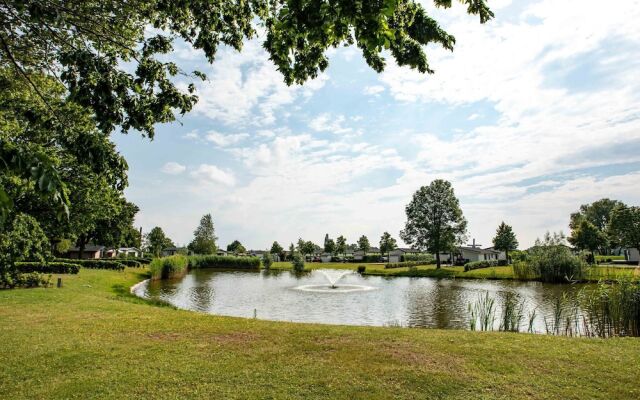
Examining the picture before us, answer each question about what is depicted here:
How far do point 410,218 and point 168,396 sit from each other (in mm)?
62311

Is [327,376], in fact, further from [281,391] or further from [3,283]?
[3,283]

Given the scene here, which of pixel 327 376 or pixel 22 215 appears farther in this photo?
pixel 22 215

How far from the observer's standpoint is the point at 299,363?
918 cm

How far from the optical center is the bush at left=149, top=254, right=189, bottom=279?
153 feet

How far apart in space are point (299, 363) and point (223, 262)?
68.1 metres

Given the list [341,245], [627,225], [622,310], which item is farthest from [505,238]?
[622,310]

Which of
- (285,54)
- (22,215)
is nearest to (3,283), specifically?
(22,215)

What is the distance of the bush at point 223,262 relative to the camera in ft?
234

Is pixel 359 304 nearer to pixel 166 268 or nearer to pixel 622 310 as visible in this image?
pixel 622 310

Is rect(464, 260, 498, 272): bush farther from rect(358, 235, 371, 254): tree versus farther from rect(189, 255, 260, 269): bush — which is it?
rect(358, 235, 371, 254): tree

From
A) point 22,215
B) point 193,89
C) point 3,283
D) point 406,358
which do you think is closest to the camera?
point 193,89

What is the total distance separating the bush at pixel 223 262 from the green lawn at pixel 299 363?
191 ft

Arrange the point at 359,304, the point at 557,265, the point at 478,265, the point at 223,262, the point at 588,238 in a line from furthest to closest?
1. the point at 588,238
2. the point at 223,262
3. the point at 478,265
4. the point at 557,265
5. the point at 359,304

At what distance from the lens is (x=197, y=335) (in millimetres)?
12156
